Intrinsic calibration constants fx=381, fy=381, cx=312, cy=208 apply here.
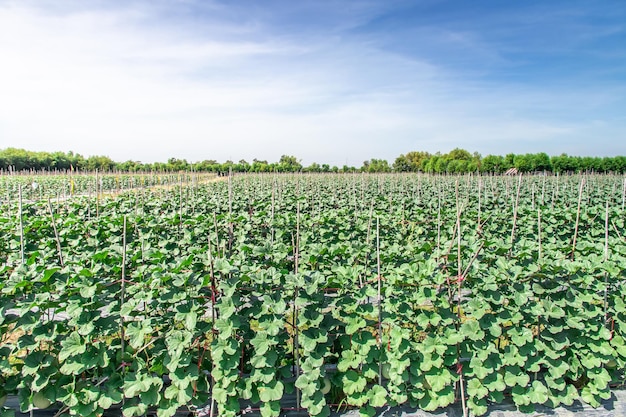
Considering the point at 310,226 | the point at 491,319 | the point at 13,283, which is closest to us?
the point at 13,283

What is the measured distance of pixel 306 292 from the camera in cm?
301

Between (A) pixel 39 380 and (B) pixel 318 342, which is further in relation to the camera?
(B) pixel 318 342

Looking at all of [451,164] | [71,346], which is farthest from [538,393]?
[451,164]

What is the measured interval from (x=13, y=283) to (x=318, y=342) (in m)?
2.33

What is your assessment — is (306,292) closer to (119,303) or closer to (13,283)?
(119,303)

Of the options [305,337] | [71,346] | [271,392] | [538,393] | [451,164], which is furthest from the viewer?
[451,164]

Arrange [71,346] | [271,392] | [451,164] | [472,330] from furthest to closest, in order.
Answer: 1. [451,164]
2. [472,330]
3. [271,392]
4. [71,346]

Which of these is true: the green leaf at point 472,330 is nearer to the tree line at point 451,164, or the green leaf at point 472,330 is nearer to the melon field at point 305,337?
the melon field at point 305,337

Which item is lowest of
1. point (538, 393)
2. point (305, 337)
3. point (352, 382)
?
point (538, 393)

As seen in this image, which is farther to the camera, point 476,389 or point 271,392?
point 476,389

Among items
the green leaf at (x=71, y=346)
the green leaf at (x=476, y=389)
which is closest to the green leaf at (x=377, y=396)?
the green leaf at (x=476, y=389)

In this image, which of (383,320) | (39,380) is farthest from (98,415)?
(383,320)

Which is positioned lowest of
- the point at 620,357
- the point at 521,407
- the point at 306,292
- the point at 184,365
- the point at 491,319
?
the point at 521,407

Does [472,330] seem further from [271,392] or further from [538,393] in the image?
[271,392]
